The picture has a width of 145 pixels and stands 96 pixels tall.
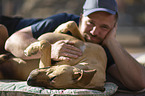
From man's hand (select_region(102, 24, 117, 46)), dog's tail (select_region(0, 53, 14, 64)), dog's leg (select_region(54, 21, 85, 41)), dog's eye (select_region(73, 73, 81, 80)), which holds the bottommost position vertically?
dog's tail (select_region(0, 53, 14, 64))

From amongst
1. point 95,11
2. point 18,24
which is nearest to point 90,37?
point 95,11

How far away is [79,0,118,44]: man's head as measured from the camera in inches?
67.9

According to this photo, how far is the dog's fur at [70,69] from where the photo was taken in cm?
122

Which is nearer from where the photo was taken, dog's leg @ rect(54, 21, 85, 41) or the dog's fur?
the dog's fur

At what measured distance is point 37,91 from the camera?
1.24 m

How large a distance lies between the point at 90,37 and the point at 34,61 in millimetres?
541

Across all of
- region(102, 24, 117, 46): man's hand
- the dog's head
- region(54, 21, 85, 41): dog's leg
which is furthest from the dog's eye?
region(102, 24, 117, 46): man's hand

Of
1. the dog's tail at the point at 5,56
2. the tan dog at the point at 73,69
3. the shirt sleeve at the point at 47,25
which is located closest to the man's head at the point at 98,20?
the tan dog at the point at 73,69

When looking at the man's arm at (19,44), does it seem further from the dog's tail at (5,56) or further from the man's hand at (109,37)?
the man's hand at (109,37)

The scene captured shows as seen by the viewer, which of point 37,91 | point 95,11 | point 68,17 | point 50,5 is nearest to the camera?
point 37,91

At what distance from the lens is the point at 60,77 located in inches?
47.6

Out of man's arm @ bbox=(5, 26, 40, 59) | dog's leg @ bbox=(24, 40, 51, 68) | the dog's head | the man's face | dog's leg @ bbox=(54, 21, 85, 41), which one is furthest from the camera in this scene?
the man's face

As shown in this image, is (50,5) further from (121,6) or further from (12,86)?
(12,86)

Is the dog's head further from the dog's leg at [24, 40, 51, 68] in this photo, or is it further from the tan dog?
the dog's leg at [24, 40, 51, 68]
